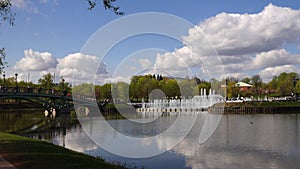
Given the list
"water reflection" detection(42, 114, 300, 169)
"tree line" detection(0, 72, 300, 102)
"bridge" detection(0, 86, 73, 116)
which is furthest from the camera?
"tree line" detection(0, 72, 300, 102)

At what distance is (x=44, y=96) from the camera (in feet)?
175

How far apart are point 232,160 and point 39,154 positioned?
8.81m

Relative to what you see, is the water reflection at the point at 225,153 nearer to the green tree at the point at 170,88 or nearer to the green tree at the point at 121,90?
the green tree at the point at 121,90

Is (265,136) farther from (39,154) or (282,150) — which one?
(39,154)

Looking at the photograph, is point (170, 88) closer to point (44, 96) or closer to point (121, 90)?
point (121, 90)

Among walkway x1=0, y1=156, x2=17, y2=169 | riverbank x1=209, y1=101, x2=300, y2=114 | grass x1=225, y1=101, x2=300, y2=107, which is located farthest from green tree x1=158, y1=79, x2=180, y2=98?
walkway x1=0, y1=156, x2=17, y2=169

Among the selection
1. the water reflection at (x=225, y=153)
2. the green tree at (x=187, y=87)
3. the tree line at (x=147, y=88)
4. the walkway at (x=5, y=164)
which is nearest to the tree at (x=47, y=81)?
the tree line at (x=147, y=88)

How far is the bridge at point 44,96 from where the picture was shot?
46.9 metres

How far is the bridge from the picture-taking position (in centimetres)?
4691

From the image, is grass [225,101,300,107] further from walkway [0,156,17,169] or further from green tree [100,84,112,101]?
walkway [0,156,17,169]

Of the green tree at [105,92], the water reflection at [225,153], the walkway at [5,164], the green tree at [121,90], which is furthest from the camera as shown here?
the green tree at [105,92]

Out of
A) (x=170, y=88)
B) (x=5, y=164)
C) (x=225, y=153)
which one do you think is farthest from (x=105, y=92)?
(x=5, y=164)

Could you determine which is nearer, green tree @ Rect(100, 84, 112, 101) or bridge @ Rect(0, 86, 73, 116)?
bridge @ Rect(0, 86, 73, 116)

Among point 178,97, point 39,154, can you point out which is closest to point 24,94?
point 39,154
